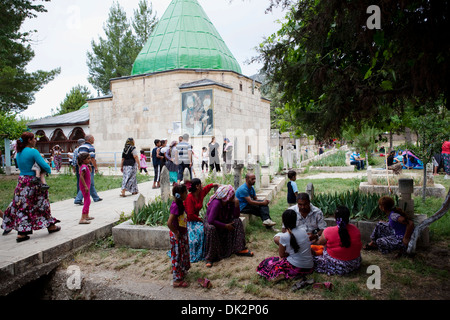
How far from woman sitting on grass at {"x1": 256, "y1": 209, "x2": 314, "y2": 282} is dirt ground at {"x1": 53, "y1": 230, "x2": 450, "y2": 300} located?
97mm

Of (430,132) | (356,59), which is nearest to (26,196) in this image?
(356,59)

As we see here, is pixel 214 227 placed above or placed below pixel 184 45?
below

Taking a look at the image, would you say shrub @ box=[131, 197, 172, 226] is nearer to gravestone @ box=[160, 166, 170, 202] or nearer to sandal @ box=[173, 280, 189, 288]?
gravestone @ box=[160, 166, 170, 202]

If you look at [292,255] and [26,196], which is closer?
[292,255]

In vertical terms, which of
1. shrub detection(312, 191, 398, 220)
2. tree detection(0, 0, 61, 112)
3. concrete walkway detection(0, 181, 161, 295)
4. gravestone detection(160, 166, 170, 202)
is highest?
tree detection(0, 0, 61, 112)

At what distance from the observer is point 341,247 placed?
3.56 m

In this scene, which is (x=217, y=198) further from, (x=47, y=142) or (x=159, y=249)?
(x=47, y=142)

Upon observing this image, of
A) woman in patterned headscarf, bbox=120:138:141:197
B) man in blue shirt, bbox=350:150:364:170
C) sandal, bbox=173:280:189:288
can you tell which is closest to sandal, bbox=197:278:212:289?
sandal, bbox=173:280:189:288

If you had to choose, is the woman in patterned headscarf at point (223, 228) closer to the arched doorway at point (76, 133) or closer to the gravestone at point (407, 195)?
the gravestone at point (407, 195)

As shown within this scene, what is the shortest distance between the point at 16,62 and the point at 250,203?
17.6m

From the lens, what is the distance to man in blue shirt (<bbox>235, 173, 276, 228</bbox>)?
5.41 meters

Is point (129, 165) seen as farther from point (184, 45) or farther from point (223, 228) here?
point (184, 45)

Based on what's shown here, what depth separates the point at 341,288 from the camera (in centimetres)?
325

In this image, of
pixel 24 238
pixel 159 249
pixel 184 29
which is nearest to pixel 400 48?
pixel 159 249
